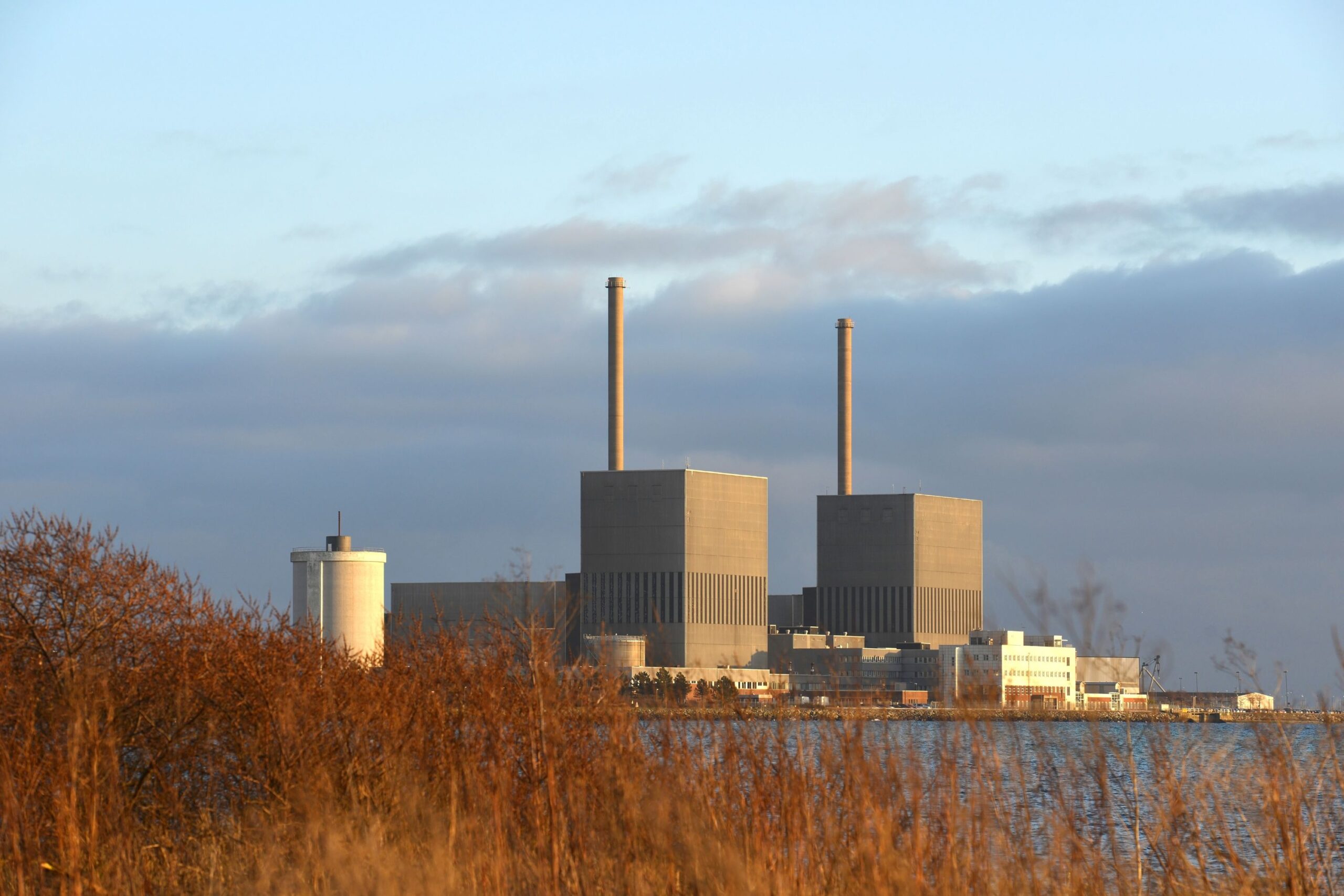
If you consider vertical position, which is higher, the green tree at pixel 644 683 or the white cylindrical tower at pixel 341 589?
the white cylindrical tower at pixel 341 589

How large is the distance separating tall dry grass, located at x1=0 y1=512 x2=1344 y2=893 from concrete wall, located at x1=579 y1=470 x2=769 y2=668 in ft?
451

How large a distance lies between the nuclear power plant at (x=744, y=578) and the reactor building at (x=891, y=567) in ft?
0.52

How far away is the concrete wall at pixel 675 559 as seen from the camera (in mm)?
161250

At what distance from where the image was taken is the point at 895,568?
179750 mm

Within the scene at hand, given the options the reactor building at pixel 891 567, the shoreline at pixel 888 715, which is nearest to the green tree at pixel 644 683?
the reactor building at pixel 891 567

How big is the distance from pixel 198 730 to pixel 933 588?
16534cm

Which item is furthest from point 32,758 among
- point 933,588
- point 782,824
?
point 933,588

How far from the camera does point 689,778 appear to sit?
1369cm

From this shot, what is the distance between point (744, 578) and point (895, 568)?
67.0 ft

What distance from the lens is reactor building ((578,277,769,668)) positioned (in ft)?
528

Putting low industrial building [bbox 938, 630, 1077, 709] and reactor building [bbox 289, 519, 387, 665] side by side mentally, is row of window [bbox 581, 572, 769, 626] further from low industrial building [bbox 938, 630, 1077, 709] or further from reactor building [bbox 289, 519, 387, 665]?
reactor building [bbox 289, 519, 387, 665]

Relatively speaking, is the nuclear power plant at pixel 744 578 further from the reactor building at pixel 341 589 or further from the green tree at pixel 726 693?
the green tree at pixel 726 693

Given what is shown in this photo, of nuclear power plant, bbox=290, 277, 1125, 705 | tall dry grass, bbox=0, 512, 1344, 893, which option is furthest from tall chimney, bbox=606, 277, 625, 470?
tall dry grass, bbox=0, 512, 1344, 893

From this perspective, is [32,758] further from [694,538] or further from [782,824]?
[694,538]
